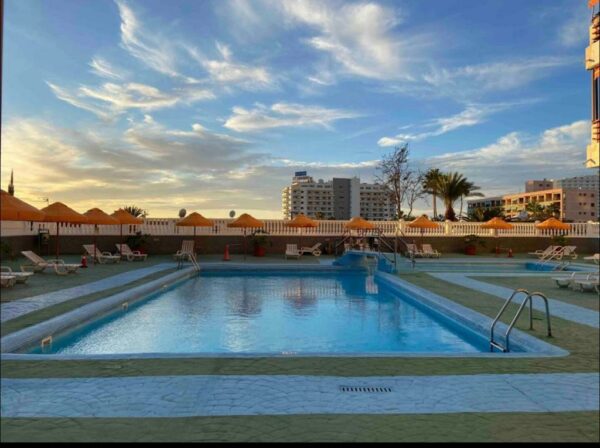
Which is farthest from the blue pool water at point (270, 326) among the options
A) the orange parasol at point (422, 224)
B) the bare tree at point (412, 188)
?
the bare tree at point (412, 188)

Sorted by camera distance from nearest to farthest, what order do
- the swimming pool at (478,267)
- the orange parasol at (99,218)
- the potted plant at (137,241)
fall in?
the swimming pool at (478,267) < the orange parasol at (99,218) < the potted plant at (137,241)

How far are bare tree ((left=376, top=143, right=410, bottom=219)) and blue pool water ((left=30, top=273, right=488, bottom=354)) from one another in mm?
18112

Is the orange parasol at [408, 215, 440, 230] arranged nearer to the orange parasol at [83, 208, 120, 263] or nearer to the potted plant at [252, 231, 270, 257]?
the potted plant at [252, 231, 270, 257]

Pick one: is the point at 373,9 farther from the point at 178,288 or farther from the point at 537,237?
the point at 537,237

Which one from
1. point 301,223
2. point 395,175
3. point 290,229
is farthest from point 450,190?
point 301,223

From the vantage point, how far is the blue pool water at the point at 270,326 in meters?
6.47

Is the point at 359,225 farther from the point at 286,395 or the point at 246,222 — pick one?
the point at 286,395

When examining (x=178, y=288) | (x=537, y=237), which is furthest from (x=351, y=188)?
(x=178, y=288)

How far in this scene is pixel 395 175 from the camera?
97.9 ft

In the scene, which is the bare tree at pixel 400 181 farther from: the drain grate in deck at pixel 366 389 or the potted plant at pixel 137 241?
the drain grate in deck at pixel 366 389

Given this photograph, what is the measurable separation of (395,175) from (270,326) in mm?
23455

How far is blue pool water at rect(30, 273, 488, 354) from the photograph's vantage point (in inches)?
255

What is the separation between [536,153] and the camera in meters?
2.36

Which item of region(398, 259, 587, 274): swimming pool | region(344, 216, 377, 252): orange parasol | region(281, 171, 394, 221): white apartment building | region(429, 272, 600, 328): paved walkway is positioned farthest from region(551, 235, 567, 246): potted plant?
region(281, 171, 394, 221): white apartment building
